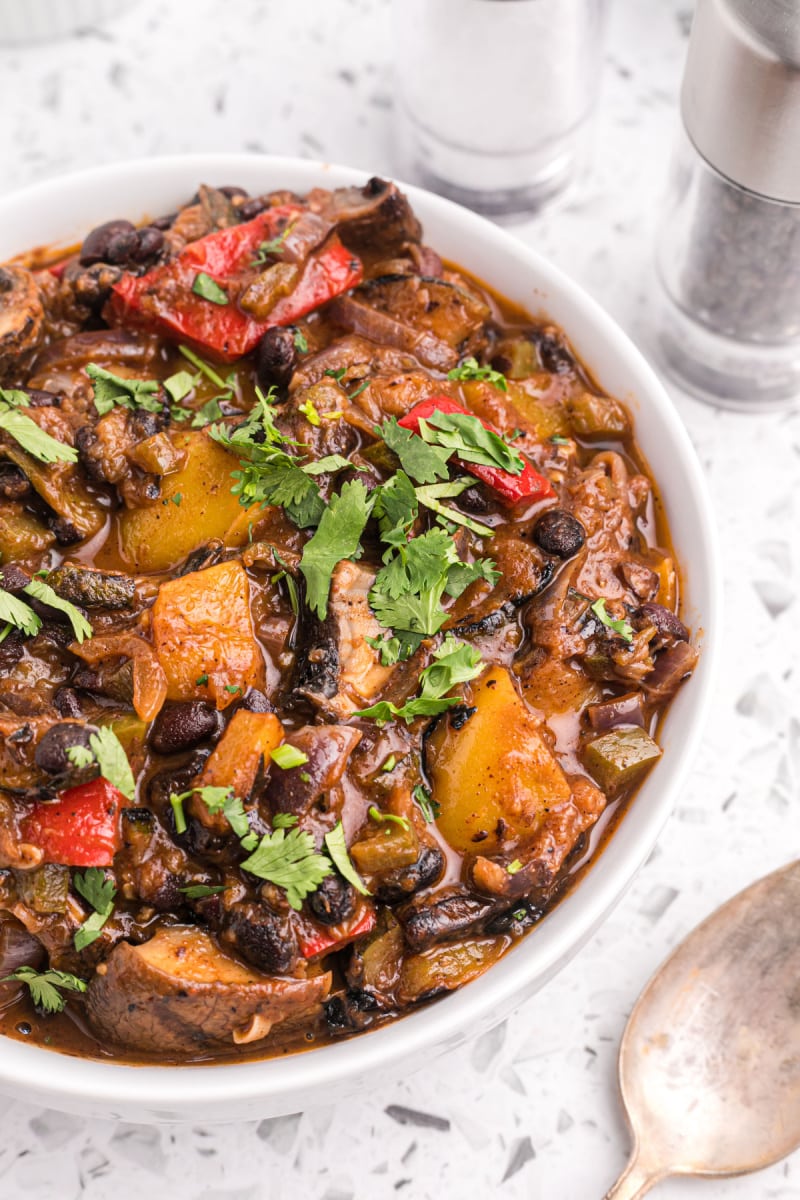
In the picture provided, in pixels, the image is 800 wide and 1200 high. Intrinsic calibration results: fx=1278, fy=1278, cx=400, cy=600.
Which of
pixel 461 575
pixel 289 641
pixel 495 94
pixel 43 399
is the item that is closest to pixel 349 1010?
pixel 289 641

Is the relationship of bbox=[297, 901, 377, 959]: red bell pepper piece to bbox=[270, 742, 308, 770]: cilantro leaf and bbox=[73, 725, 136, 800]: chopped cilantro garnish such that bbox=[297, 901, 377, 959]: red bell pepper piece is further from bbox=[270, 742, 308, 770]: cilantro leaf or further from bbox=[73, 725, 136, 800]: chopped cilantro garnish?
bbox=[73, 725, 136, 800]: chopped cilantro garnish

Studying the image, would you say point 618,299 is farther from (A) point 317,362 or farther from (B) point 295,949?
(B) point 295,949

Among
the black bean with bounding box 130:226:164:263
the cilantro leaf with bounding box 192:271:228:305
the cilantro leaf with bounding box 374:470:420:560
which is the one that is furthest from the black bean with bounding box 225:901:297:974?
the black bean with bounding box 130:226:164:263

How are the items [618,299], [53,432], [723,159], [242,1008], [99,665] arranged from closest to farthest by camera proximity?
[242,1008], [99,665], [53,432], [723,159], [618,299]

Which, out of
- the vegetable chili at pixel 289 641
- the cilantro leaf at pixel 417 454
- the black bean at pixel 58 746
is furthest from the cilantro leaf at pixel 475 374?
the black bean at pixel 58 746

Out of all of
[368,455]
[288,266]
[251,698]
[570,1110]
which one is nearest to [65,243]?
[288,266]
